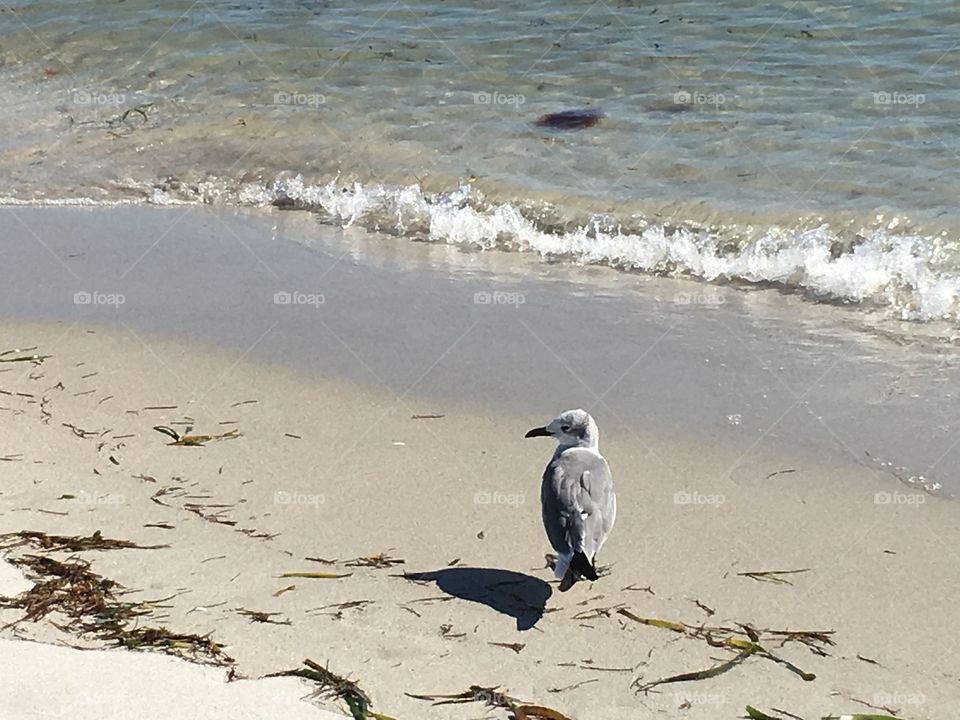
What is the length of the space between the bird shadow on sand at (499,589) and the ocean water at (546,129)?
355 centimetres

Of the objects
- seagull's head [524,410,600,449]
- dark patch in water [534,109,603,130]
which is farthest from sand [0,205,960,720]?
dark patch in water [534,109,603,130]

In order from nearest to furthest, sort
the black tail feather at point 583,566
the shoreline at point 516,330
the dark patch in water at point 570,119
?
the black tail feather at point 583,566 → the shoreline at point 516,330 → the dark patch in water at point 570,119

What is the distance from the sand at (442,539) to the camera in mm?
3906

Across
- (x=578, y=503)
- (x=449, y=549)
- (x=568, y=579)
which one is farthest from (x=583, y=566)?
(x=449, y=549)

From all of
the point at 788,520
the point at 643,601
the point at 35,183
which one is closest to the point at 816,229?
the point at 788,520

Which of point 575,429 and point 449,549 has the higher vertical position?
point 575,429

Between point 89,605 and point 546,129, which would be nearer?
point 89,605

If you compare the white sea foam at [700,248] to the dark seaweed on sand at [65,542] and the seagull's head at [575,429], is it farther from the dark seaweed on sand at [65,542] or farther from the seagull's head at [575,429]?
the dark seaweed on sand at [65,542]

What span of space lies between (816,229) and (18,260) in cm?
516

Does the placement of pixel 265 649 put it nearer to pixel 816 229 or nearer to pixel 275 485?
A: pixel 275 485

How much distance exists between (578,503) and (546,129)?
20.8ft

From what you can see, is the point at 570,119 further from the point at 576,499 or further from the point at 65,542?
the point at 65,542

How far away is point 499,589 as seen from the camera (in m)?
4.54

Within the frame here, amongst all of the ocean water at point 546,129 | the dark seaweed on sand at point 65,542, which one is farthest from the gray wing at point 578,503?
the ocean water at point 546,129
